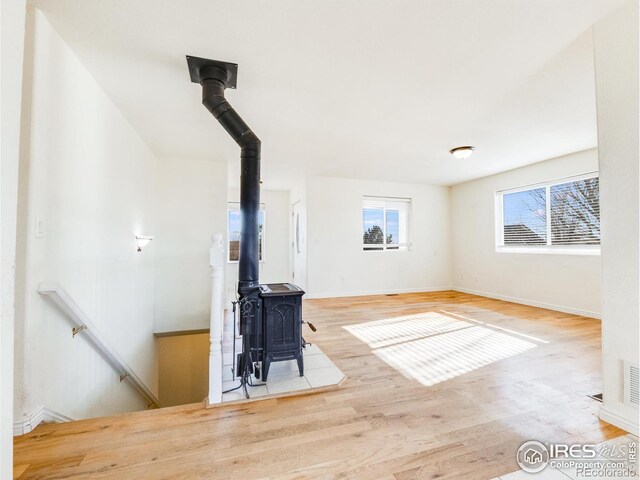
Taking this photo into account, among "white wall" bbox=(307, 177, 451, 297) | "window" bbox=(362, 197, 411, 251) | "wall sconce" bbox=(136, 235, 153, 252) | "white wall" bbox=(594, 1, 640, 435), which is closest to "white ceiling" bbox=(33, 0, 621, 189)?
"white wall" bbox=(594, 1, 640, 435)

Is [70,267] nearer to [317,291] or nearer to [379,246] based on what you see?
[317,291]

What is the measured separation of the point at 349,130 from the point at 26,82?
272 centimetres

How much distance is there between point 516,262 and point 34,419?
633 centimetres

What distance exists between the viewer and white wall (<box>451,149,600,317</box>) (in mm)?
4082

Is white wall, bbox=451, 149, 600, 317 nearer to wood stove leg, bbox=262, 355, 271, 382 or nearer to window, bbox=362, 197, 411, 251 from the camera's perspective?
window, bbox=362, 197, 411, 251

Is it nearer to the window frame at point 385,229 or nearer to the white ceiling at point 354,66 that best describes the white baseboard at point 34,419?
the white ceiling at point 354,66

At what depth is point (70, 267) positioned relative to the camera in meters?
1.90

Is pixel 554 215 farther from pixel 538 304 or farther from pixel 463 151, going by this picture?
pixel 463 151

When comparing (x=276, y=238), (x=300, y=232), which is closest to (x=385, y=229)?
(x=300, y=232)

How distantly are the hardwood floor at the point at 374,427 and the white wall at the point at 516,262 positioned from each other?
1.76 metres

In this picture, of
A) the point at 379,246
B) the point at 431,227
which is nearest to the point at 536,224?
the point at 431,227

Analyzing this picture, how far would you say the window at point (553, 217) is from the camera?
4047 mm

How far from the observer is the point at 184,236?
4.25m

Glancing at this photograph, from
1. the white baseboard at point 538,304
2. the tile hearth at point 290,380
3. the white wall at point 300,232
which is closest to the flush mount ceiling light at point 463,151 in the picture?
the white wall at point 300,232
